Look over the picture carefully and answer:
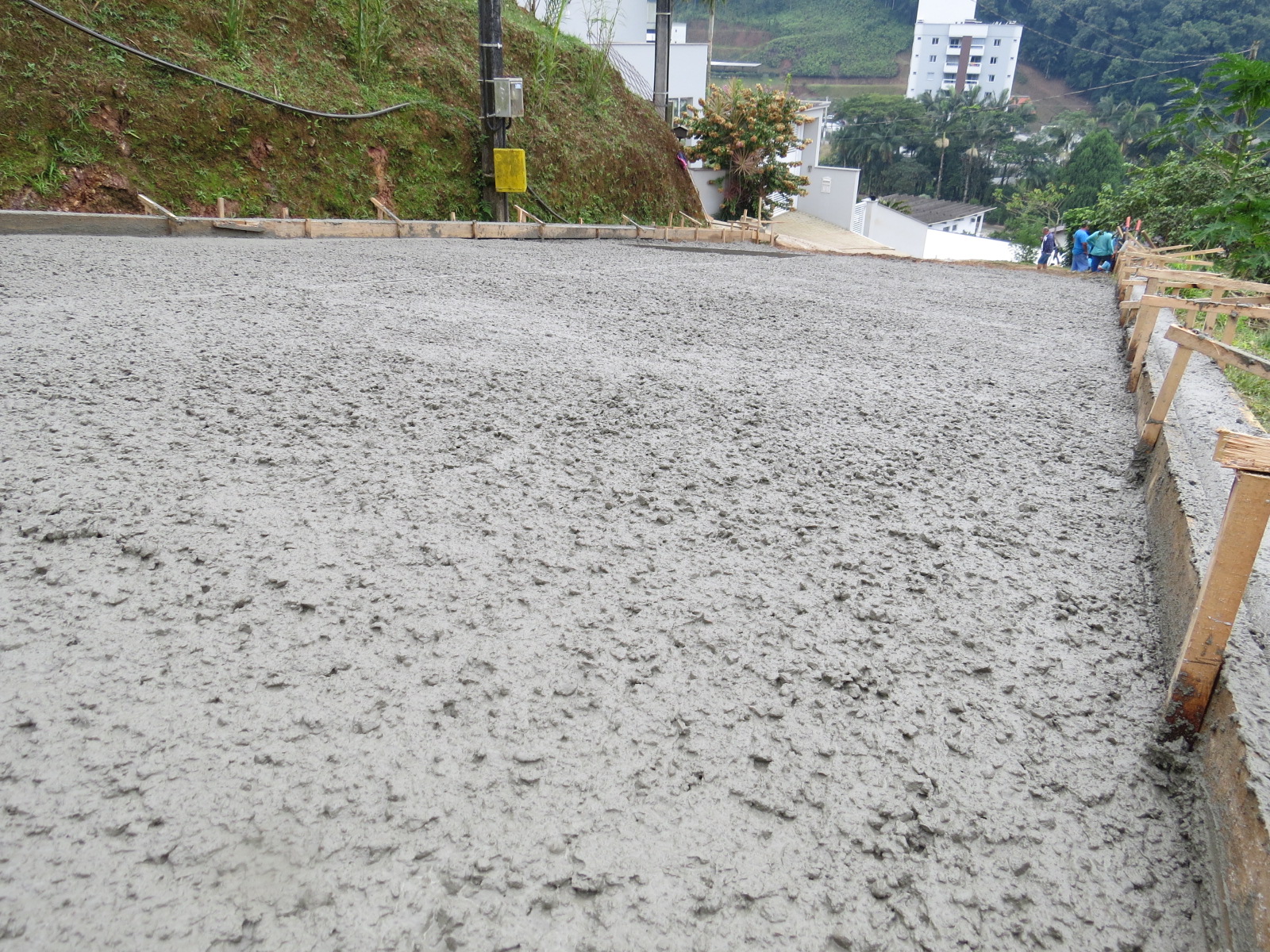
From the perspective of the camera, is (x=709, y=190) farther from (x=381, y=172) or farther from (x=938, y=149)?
(x=938, y=149)

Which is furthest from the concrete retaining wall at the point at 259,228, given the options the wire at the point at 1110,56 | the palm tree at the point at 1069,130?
the wire at the point at 1110,56

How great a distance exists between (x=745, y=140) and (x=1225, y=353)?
19749 millimetres

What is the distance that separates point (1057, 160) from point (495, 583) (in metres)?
71.4

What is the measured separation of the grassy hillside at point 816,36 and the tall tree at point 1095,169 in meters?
49.7

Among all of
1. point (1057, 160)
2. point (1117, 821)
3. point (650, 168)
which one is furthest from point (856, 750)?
point (1057, 160)

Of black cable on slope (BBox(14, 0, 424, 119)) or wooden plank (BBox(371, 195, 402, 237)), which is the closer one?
black cable on slope (BBox(14, 0, 424, 119))

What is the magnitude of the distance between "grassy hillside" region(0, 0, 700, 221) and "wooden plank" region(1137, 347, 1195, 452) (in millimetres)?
8403

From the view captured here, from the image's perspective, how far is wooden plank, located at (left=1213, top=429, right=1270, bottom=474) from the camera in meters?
1.18

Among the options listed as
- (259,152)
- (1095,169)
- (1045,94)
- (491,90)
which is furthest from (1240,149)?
(1045,94)

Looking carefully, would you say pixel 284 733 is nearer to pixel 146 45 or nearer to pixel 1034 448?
pixel 1034 448

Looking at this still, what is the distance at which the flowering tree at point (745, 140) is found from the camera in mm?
19547

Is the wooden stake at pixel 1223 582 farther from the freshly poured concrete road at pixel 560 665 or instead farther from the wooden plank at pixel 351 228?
the wooden plank at pixel 351 228

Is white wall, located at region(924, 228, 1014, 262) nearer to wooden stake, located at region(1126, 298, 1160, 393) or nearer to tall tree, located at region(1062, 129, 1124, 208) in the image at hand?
tall tree, located at region(1062, 129, 1124, 208)

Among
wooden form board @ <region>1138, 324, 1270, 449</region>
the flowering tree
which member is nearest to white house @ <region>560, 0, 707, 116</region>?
the flowering tree
